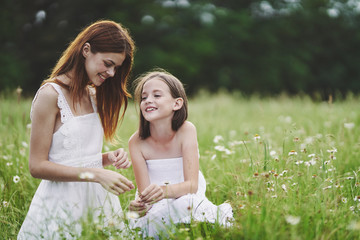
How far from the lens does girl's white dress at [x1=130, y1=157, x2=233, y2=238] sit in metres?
2.07

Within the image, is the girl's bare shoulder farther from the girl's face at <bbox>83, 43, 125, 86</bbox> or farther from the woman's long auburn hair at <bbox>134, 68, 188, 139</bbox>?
the girl's face at <bbox>83, 43, 125, 86</bbox>

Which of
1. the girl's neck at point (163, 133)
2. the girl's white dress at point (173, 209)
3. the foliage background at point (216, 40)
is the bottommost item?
the girl's white dress at point (173, 209)

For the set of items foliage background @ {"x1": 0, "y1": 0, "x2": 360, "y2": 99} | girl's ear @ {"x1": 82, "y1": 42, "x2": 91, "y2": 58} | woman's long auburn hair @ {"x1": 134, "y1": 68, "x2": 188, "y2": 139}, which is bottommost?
woman's long auburn hair @ {"x1": 134, "y1": 68, "x2": 188, "y2": 139}

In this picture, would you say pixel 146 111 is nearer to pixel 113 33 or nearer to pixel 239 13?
pixel 113 33

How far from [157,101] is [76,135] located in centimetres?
59

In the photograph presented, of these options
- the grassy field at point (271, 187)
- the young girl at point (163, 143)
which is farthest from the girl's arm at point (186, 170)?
the grassy field at point (271, 187)

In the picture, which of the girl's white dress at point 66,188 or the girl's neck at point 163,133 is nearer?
the girl's white dress at point 66,188

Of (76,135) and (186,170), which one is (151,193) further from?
(76,135)

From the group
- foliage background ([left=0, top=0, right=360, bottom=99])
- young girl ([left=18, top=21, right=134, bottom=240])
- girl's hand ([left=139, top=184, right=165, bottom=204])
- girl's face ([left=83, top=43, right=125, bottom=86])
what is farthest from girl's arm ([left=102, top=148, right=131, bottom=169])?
foliage background ([left=0, top=0, right=360, bottom=99])

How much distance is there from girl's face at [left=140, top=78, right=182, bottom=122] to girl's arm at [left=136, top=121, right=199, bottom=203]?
174 millimetres

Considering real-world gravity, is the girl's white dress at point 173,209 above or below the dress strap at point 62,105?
below

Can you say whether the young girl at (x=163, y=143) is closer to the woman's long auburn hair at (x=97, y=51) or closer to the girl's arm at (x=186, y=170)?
the girl's arm at (x=186, y=170)

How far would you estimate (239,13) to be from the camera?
69.1 feet

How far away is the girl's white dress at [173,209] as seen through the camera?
6.80ft
